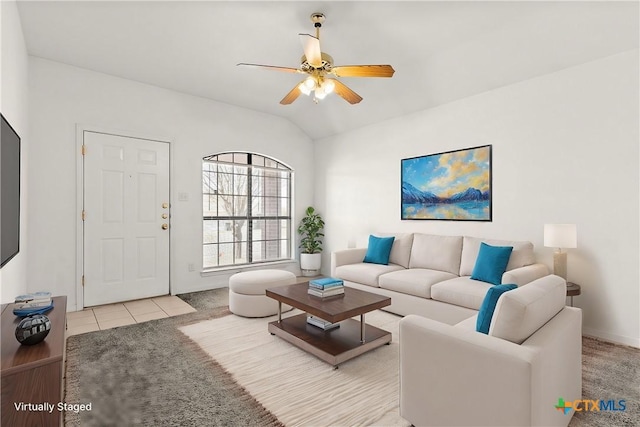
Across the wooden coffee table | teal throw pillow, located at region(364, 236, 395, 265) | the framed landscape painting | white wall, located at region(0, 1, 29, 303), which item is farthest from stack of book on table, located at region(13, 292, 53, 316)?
the framed landscape painting

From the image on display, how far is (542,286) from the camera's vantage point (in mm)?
1740

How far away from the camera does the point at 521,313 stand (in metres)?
1.48

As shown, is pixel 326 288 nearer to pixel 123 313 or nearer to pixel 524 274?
pixel 524 274

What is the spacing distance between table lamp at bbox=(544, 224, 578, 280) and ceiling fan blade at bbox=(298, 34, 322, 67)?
103 inches

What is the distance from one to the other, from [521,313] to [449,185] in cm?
288

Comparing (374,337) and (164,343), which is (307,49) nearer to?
(374,337)

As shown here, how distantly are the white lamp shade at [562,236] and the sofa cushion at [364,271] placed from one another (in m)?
1.66

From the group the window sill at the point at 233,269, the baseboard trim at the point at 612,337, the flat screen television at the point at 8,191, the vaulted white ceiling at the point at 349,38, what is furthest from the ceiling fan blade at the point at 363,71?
the window sill at the point at 233,269

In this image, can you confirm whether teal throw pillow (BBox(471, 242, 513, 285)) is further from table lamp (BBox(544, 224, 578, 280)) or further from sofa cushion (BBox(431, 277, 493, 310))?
table lamp (BBox(544, 224, 578, 280))

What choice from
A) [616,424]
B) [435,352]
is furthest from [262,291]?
[616,424]

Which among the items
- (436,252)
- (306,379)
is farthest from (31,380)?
(436,252)

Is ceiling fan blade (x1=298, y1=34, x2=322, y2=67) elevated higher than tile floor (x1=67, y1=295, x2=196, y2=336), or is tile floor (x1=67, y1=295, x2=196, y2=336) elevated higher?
ceiling fan blade (x1=298, y1=34, x2=322, y2=67)

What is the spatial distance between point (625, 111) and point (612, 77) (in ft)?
1.12

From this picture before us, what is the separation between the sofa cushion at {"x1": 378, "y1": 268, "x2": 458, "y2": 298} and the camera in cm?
337
